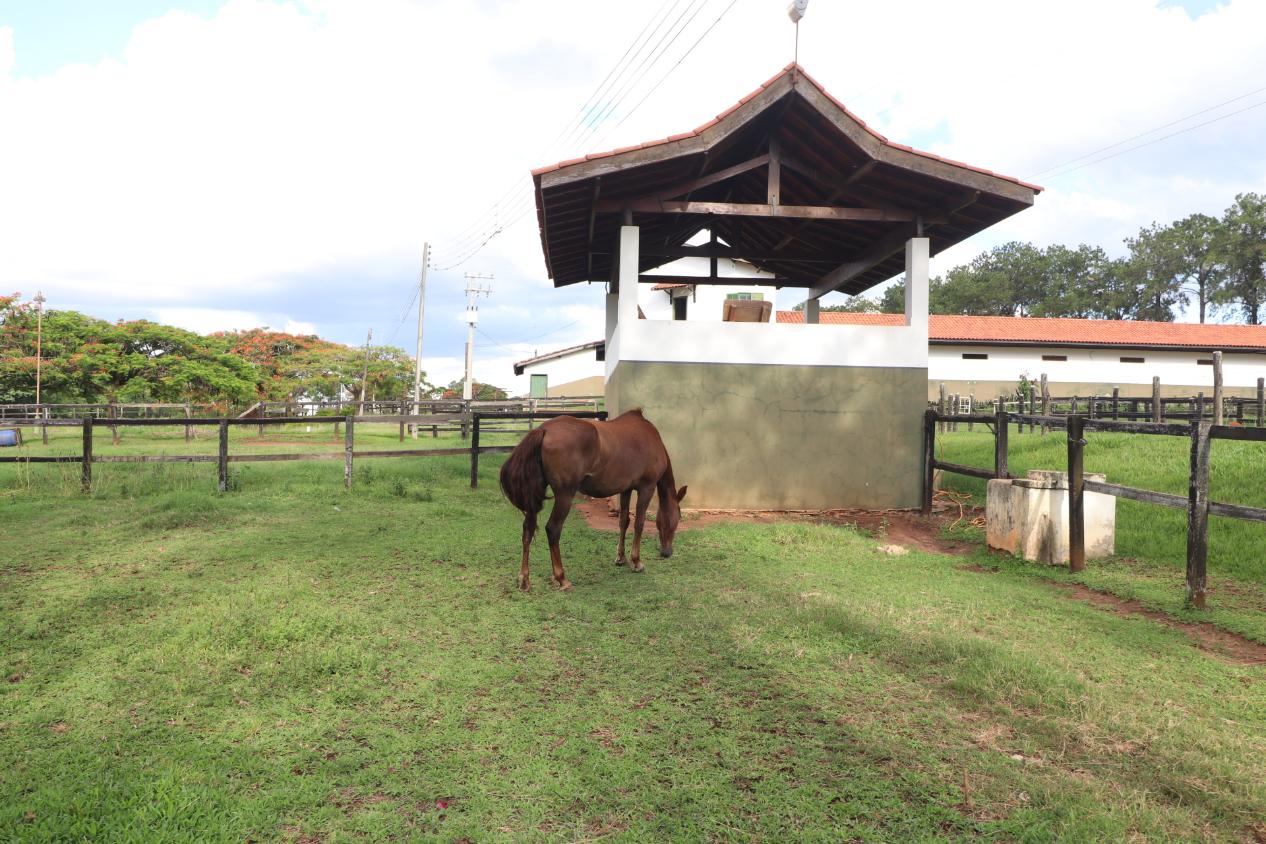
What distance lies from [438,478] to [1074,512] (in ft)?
30.2

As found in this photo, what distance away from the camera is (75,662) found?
3842 millimetres

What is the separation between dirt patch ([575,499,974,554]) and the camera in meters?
8.00

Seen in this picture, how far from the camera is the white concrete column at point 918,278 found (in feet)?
31.0

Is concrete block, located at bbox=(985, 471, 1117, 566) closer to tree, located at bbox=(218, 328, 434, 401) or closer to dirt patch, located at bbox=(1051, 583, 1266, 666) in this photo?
dirt patch, located at bbox=(1051, 583, 1266, 666)

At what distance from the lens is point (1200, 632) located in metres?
4.67

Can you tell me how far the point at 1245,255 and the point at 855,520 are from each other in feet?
181

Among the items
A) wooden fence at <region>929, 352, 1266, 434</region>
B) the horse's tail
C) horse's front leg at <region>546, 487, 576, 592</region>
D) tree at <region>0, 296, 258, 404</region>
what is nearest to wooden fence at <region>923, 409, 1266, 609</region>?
horse's front leg at <region>546, 487, 576, 592</region>

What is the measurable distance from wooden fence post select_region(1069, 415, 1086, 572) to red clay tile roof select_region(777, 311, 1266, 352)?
79.9ft

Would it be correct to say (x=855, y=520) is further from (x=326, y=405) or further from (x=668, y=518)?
(x=326, y=405)

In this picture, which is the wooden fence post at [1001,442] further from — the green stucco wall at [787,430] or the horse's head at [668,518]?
the horse's head at [668,518]

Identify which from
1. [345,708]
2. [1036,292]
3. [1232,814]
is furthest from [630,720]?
[1036,292]

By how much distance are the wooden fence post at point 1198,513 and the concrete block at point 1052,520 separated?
1357 mm

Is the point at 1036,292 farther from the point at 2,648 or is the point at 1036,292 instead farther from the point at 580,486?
the point at 2,648

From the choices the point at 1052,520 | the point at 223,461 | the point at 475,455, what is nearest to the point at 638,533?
the point at 1052,520
